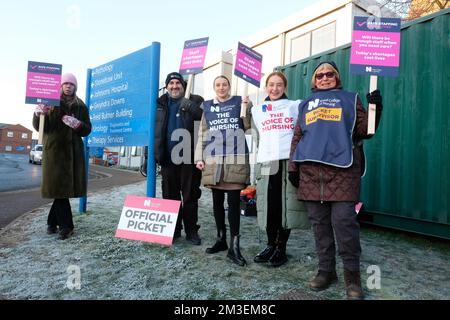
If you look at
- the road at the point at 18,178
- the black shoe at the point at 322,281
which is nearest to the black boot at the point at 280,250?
the black shoe at the point at 322,281

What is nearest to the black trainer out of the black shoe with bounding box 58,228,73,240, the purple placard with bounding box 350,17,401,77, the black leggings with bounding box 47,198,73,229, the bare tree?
the black leggings with bounding box 47,198,73,229

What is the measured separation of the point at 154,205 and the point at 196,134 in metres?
0.93

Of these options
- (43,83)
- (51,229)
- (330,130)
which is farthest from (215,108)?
(51,229)

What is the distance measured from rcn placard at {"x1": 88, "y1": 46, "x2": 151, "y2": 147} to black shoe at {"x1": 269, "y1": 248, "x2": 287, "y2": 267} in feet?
7.03

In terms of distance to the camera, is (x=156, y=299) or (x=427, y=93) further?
(x=427, y=93)

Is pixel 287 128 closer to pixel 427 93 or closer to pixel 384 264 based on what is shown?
pixel 384 264

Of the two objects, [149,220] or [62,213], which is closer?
[149,220]

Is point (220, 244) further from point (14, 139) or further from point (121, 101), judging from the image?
point (14, 139)

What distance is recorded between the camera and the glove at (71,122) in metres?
3.66

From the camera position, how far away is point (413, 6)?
38.3 feet

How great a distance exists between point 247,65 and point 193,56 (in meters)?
0.65

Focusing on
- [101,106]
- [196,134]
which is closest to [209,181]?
[196,134]

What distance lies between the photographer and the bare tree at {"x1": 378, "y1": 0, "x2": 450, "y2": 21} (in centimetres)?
→ 1114

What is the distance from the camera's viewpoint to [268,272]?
9.02 feet
